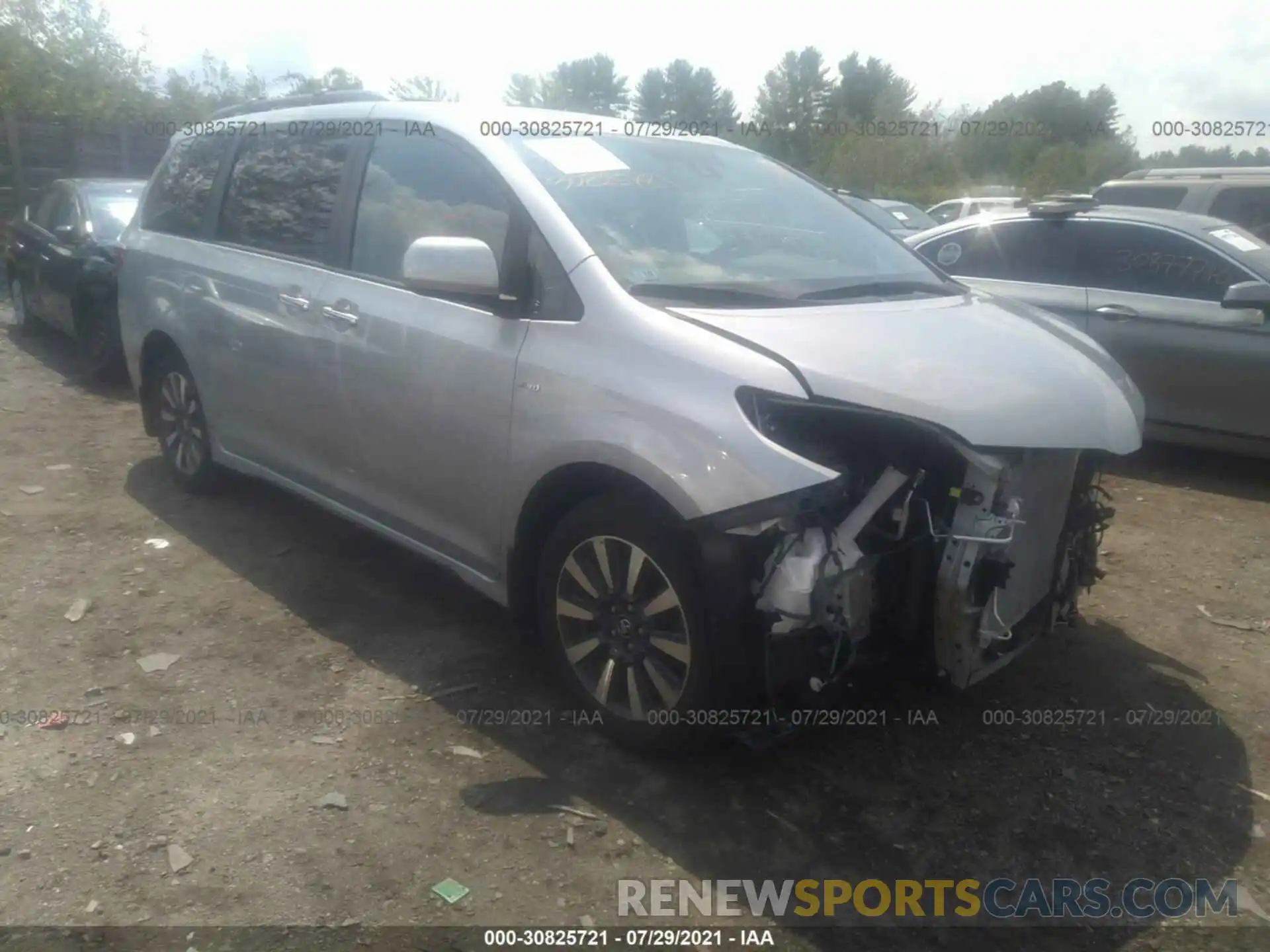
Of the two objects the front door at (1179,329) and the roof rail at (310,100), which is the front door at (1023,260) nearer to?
the front door at (1179,329)

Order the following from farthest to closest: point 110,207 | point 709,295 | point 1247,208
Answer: point 110,207, point 1247,208, point 709,295

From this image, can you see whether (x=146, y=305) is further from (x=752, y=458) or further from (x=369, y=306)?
(x=752, y=458)

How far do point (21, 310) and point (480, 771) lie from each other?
9.47 meters

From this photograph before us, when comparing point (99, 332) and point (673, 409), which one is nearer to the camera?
point (673, 409)

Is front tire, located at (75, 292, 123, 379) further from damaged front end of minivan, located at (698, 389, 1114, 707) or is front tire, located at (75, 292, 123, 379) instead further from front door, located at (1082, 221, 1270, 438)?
front door, located at (1082, 221, 1270, 438)

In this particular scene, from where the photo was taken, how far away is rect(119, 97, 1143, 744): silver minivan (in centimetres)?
281

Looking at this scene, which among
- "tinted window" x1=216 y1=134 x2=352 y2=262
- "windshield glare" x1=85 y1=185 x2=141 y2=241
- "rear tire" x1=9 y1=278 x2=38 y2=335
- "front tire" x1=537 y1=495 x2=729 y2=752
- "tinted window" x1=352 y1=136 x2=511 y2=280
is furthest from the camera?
"rear tire" x1=9 y1=278 x2=38 y2=335

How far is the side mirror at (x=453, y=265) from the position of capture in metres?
3.28

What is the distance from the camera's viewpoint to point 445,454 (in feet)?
11.9

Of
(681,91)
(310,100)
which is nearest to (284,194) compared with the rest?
(310,100)

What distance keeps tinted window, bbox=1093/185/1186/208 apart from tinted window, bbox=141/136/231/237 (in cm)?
704

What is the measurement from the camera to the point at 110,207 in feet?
29.0

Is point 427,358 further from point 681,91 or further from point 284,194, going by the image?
point 681,91

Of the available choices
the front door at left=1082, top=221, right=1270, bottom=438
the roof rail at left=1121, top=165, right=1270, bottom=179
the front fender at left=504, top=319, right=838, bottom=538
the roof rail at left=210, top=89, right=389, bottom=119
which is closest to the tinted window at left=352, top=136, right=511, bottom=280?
the roof rail at left=210, top=89, right=389, bottom=119
